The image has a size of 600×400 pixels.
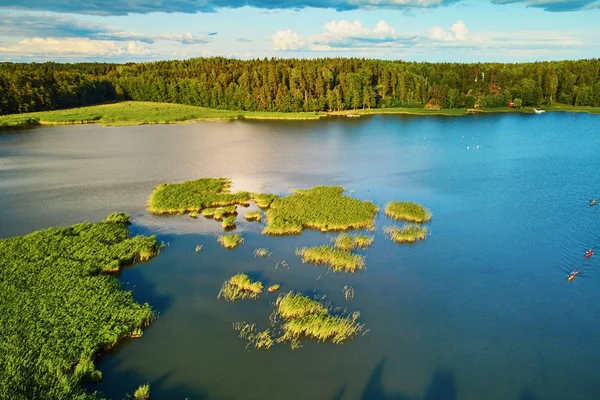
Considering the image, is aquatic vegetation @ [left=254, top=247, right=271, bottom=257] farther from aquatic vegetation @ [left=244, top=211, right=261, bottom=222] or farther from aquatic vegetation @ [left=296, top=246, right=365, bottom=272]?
aquatic vegetation @ [left=244, top=211, right=261, bottom=222]

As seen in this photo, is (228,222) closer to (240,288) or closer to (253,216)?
(253,216)

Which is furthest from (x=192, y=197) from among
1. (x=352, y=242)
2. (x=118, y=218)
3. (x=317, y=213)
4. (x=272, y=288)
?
(x=272, y=288)

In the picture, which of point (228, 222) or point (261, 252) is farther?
point (228, 222)

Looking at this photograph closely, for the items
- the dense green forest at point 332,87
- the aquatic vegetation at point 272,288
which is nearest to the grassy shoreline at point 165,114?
the dense green forest at point 332,87

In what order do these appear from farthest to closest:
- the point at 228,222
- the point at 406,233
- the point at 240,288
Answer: the point at 228,222
the point at 406,233
the point at 240,288

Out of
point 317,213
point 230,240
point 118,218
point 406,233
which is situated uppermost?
point 317,213

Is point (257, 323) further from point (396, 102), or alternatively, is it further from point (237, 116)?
point (396, 102)
